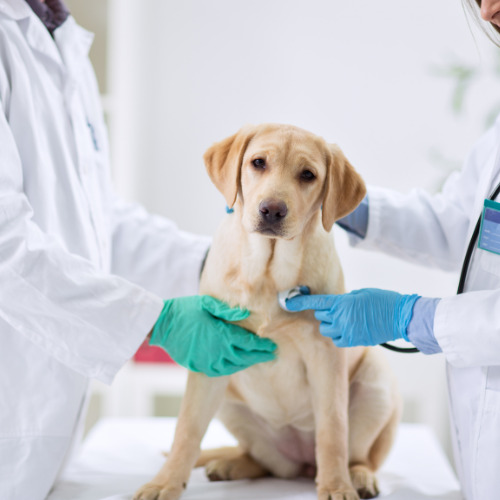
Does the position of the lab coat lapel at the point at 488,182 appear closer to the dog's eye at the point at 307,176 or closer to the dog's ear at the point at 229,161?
the dog's eye at the point at 307,176

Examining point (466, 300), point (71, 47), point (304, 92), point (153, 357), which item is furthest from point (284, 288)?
point (153, 357)

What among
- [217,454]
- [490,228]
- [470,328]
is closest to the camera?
[470,328]

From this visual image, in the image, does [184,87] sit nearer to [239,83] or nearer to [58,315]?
[239,83]

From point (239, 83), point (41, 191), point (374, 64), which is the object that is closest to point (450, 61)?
point (374, 64)

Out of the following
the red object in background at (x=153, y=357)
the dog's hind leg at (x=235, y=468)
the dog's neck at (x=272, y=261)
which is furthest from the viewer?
the red object in background at (x=153, y=357)

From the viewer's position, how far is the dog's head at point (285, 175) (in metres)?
1.28

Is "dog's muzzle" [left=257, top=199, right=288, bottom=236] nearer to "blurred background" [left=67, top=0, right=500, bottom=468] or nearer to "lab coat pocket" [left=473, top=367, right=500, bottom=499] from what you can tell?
"blurred background" [left=67, top=0, right=500, bottom=468]

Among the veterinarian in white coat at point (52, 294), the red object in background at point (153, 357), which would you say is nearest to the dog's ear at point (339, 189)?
the veterinarian in white coat at point (52, 294)

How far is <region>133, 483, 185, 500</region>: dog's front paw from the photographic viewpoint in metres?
1.31

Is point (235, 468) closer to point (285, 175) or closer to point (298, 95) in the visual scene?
point (285, 175)

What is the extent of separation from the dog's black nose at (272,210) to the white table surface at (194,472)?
66 centimetres

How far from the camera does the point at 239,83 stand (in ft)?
7.11

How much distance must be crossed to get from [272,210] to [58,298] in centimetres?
50

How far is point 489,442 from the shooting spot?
4.00ft
